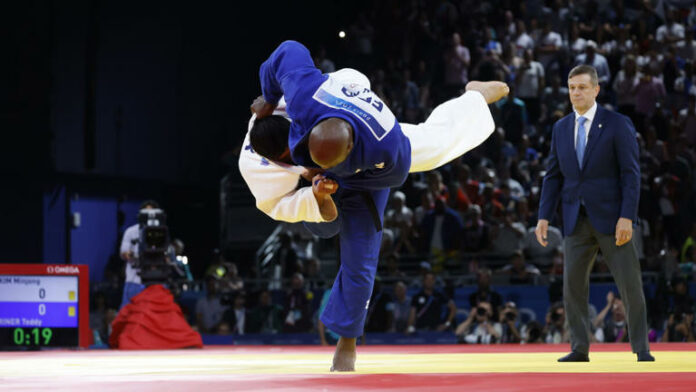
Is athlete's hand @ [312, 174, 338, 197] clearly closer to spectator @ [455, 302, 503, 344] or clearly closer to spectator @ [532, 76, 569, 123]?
spectator @ [455, 302, 503, 344]

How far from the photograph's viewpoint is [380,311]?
905cm

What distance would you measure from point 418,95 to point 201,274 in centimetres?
397

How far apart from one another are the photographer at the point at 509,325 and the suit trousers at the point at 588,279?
13.4 ft

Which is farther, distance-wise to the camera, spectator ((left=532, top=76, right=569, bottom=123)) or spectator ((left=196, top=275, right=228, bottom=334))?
spectator ((left=532, top=76, right=569, bottom=123))

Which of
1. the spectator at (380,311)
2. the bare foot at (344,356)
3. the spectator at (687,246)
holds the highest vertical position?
the spectator at (687,246)

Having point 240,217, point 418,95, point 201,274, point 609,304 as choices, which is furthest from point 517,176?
point 201,274

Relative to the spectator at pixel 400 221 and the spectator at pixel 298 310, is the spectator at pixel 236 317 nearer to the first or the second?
the spectator at pixel 298 310

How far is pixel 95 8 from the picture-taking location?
1282cm

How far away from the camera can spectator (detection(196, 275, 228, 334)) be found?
9625 mm

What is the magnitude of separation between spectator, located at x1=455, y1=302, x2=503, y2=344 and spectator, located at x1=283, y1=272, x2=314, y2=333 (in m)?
1.44

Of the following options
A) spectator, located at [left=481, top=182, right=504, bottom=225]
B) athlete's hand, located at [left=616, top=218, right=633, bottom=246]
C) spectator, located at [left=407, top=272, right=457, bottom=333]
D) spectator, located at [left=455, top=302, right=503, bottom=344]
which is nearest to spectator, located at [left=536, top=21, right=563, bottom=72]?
spectator, located at [left=481, top=182, right=504, bottom=225]

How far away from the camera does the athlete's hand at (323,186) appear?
3279 mm

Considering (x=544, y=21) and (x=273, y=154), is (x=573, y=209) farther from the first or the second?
(x=544, y=21)

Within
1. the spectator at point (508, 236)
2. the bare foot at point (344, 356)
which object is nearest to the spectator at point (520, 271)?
the spectator at point (508, 236)
